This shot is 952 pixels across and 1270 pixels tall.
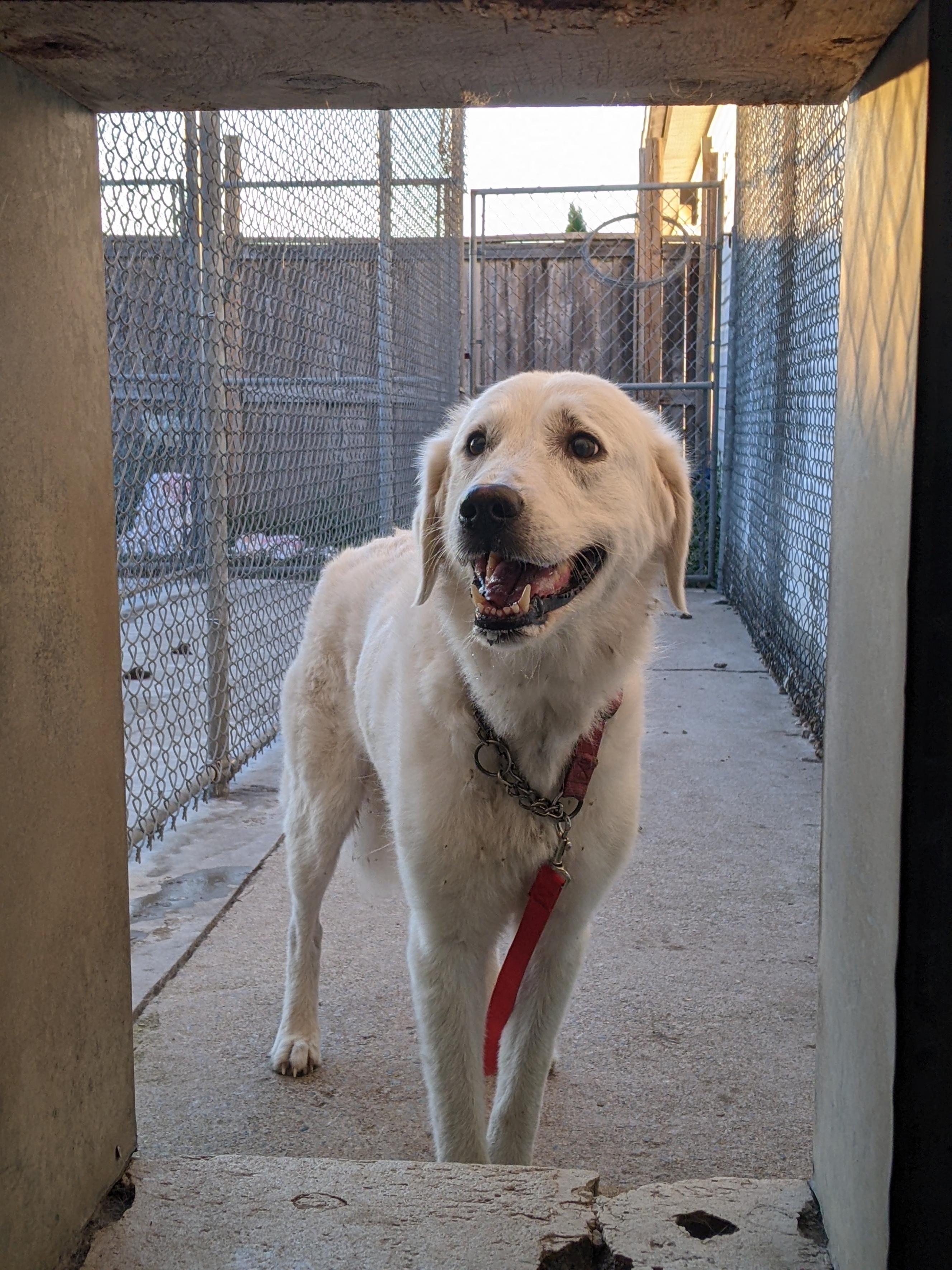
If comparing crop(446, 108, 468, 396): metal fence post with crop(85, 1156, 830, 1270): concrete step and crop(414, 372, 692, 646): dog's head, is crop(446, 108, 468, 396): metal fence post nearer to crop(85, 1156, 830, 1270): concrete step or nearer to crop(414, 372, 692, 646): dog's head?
crop(414, 372, 692, 646): dog's head

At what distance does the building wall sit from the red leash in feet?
1.90

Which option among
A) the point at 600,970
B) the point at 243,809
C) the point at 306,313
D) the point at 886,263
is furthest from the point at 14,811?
the point at 306,313

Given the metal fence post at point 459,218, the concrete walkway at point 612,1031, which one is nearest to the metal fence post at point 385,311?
the metal fence post at point 459,218

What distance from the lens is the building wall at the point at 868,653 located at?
135 cm

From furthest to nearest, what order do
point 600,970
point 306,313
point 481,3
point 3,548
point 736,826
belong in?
point 306,313
point 736,826
point 600,970
point 3,548
point 481,3

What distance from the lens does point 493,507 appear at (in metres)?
2.15

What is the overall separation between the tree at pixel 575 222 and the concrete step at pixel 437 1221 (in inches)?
446

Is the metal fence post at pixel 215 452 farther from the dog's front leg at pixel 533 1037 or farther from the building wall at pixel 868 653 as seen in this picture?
the building wall at pixel 868 653

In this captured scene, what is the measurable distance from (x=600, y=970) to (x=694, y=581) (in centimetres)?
782

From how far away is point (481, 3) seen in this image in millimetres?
1337

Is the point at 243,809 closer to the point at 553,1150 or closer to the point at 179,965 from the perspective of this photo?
the point at 179,965

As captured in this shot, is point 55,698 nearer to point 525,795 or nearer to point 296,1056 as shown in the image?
point 525,795

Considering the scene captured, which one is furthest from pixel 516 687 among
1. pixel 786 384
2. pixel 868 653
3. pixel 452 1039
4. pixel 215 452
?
pixel 786 384

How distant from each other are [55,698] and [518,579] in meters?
0.98
